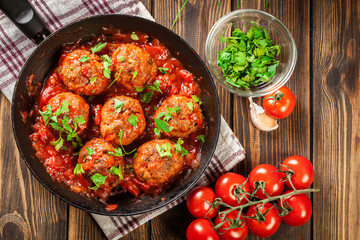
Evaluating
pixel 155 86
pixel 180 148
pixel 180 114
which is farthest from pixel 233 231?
pixel 155 86

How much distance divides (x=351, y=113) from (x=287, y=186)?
992mm

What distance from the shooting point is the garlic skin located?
354 centimetres

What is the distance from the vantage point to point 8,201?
3451mm

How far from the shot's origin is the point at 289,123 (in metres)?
3.69

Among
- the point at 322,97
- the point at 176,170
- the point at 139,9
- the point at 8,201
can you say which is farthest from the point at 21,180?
the point at 322,97

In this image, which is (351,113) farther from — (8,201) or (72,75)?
(8,201)

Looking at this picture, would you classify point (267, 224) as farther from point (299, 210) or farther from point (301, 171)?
point (301, 171)

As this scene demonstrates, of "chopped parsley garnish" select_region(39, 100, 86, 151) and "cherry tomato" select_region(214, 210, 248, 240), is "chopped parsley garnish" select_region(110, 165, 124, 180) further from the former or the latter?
"cherry tomato" select_region(214, 210, 248, 240)

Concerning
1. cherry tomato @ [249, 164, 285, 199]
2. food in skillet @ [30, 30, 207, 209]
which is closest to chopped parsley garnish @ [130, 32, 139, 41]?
food in skillet @ [30, 30, 207, 209]

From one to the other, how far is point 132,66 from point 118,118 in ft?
1.42

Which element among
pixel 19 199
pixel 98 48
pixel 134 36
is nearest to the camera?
pixel 98 48

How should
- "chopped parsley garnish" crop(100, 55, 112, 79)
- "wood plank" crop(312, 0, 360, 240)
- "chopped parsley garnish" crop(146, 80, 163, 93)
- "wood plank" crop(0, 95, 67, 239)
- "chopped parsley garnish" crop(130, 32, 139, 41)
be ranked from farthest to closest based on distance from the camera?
"wood plank" crop(312, 0, 360, 240) → "wood plank" crop(0, 95, 67, 239) → "chopped parsley garnish" crop(130, 32, 139, 41) → "chopped parsley garnish" crop(146, 80, 163, 93) → "chopped parsley garnish" crop(100, 55, 112, 79)

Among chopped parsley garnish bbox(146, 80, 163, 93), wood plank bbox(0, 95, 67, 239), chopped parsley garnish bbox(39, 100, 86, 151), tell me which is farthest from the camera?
wood plank bbox(0, 95, 67, 239)

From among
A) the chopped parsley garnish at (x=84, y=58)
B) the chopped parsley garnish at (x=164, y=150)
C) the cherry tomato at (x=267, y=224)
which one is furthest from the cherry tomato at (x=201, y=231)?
the chopped parsley garnish at (x=84, y=58)
